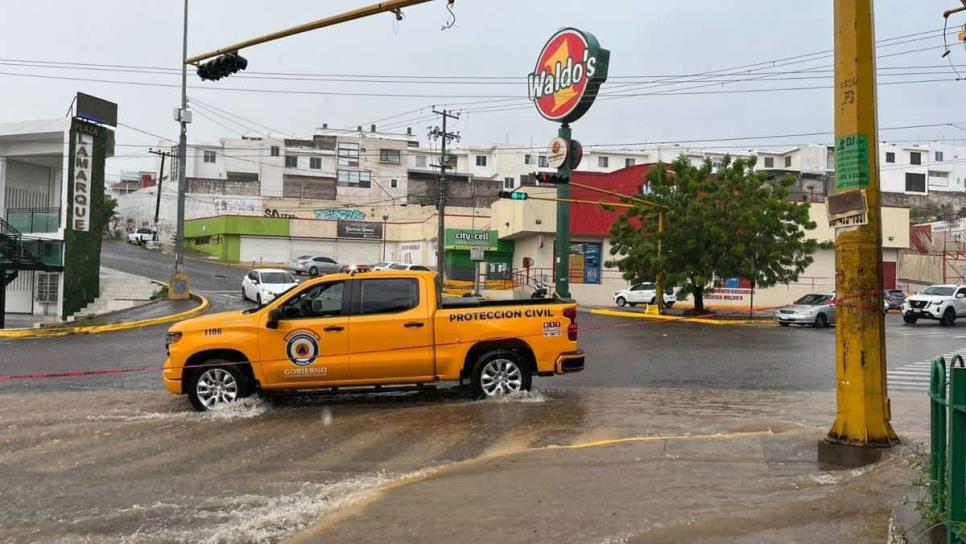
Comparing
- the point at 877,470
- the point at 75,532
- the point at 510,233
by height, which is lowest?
the point at 75,532

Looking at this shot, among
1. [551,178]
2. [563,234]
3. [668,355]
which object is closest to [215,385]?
[668,355]

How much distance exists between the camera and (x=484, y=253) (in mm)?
55344

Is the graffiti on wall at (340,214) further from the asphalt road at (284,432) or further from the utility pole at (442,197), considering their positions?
the asphalt road at (284,432)

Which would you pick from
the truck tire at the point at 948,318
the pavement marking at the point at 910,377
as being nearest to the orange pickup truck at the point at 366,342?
the pavement marking at the point at 910,377

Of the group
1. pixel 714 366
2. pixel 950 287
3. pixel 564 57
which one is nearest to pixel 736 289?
pixel 950 287

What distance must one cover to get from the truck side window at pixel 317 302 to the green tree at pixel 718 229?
80.4ft

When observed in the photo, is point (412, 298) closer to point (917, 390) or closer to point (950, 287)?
point (917, 390)

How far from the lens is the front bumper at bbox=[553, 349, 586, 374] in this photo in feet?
36.1

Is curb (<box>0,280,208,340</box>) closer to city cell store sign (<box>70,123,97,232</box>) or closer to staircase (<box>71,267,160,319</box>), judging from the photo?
staircase (<box>71,267,160,319</box>)

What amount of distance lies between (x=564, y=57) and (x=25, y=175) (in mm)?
21620

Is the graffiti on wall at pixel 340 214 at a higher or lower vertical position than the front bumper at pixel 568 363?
higher

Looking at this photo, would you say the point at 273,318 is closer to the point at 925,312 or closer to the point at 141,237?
the point at 925,312

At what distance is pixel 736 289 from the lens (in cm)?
4584

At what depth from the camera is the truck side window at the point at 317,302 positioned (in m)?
10.6
